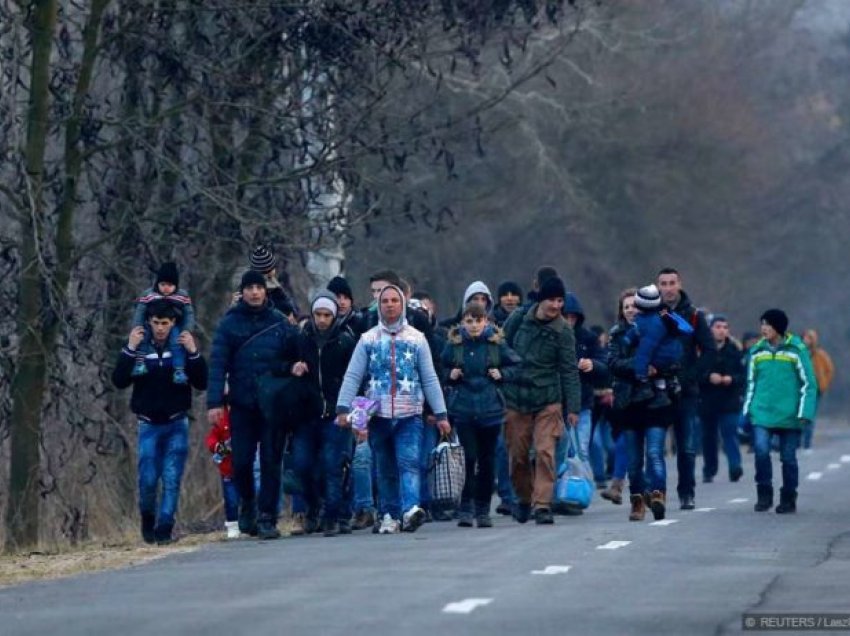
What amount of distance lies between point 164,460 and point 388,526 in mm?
1708

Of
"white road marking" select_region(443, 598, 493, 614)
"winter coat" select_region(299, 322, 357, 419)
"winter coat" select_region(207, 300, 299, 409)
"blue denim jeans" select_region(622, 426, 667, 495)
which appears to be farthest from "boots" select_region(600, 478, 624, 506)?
"white road marking" select_region(443, 598, 493, 614)

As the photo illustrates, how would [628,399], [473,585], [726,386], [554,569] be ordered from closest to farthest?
[473,585] < [554,569] < [628,399] < [726,386]

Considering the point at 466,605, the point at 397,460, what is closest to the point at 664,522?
the point at 397,460

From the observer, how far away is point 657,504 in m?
18.7

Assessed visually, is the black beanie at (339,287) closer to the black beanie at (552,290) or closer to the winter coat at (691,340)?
the black beanie at (552,290)

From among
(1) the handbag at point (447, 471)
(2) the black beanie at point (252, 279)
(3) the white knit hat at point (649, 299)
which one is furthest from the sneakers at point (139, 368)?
(3) the white knit hat at point (649, 299)

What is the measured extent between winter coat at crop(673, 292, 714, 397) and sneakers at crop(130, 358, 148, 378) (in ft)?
14.0

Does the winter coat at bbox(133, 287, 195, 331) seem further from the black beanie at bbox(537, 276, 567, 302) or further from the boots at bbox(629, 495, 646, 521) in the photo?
the boots at bbox(629, 495, 646, 521)

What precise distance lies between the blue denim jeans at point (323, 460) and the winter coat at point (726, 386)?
1062 centimetres

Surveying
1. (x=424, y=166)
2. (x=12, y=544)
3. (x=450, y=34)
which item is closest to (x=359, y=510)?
(x=12, y=544)

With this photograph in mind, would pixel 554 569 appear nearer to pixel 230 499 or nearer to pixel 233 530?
pixel 233 530

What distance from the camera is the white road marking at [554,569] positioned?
13.9 metres

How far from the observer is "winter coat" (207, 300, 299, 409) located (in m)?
17.8

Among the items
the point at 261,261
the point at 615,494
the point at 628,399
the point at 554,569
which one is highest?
the point at 261,261
